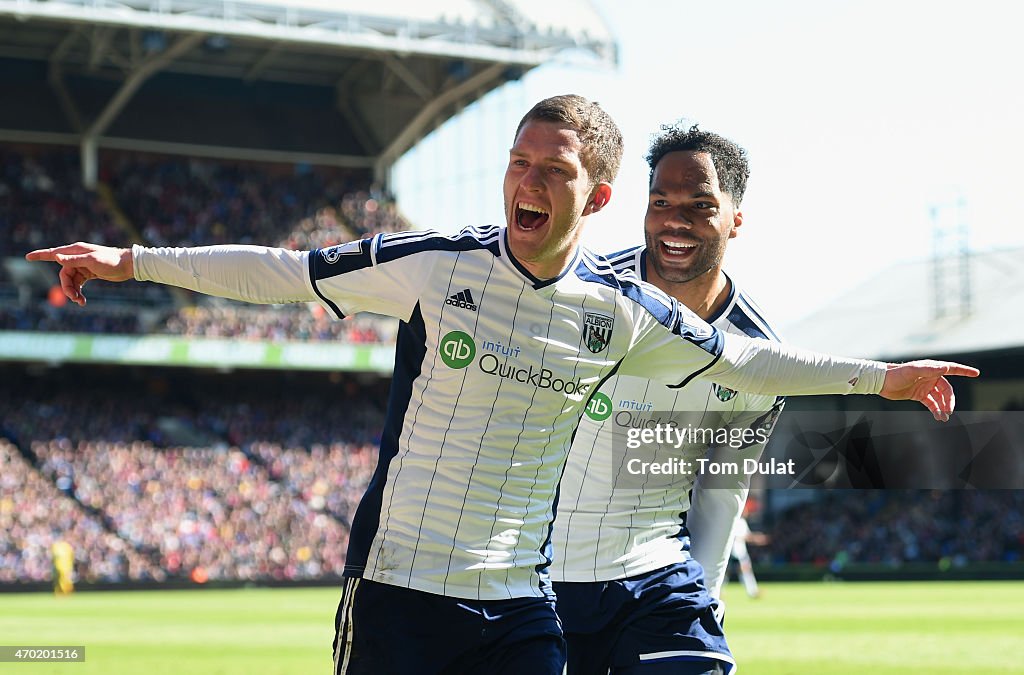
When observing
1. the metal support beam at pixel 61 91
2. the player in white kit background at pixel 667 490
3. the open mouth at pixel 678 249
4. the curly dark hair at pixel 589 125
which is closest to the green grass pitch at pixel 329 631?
the player in white kit background at pixel 667 490

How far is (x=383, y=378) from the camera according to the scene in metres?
43.7

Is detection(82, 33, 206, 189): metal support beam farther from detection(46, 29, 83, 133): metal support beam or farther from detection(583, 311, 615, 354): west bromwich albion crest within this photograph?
detection(583, 311, 615, 354): west bromwich albion crest

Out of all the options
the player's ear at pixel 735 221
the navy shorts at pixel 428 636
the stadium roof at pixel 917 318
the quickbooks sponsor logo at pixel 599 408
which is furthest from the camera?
the stadium roof at pixel 917 318

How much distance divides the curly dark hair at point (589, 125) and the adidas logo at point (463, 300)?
1.78 ft

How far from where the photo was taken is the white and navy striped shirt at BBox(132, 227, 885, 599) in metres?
4.29

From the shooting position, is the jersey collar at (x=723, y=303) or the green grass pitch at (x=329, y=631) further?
the green grass pitch at (x=329, y=631)

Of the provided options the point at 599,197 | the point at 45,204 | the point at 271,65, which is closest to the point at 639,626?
the point at 599,197

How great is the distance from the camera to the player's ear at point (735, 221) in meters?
5.89

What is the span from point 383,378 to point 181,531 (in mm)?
10457

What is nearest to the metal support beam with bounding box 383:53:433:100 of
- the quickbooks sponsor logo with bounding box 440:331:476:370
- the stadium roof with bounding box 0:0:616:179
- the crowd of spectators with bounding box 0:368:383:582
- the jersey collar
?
the stadium roof with bounding box 0:0:616:179

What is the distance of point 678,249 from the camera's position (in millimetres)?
5629

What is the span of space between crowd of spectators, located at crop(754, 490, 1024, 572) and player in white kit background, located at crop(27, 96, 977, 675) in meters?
36.4

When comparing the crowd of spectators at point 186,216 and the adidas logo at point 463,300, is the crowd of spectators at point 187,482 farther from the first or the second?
the adidas logo at point 463,300

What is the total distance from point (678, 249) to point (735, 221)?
0.47 m
